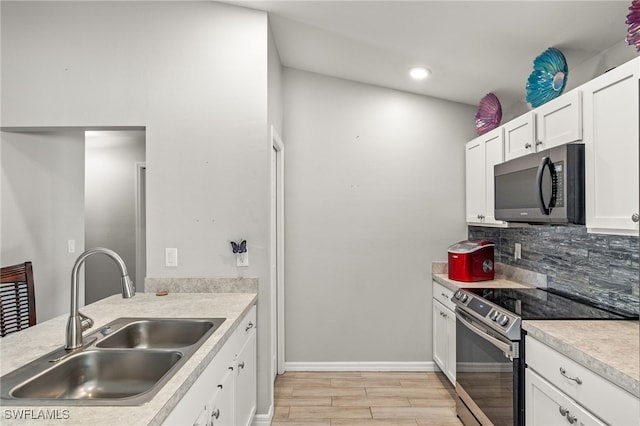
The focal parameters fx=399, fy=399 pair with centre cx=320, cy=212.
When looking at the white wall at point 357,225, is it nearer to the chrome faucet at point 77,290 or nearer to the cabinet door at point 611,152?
the cabinet door at point 611,152

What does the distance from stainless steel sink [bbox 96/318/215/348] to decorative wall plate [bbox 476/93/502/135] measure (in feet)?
8.23

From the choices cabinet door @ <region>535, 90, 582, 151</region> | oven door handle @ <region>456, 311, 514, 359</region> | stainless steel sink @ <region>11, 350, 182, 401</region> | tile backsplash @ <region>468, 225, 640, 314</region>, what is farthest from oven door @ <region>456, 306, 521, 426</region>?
stainless steel sink @ <region>11, 350, 182, 401</region>

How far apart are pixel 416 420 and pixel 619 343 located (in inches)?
60.5

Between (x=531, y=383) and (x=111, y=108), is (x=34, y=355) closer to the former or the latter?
(x=111, y=108)

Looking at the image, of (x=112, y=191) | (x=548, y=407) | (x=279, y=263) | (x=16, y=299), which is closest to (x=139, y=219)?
(x=112, y=191)

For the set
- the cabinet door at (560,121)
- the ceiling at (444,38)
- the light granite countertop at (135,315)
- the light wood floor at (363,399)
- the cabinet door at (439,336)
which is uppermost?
the ceiling at (444,38)

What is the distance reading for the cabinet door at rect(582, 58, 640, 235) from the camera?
1546mm

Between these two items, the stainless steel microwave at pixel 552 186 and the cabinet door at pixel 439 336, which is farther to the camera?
the cabinet door at pixel 439 336

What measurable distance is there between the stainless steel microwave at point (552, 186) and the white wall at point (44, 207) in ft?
9.63

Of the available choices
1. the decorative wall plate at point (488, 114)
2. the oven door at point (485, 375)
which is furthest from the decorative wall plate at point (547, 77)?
the oven door at point (485, 375)

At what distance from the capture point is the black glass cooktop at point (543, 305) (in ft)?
6.29

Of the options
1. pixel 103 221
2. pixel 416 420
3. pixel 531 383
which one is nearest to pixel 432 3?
pixel 531 383

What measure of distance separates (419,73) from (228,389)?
253cm

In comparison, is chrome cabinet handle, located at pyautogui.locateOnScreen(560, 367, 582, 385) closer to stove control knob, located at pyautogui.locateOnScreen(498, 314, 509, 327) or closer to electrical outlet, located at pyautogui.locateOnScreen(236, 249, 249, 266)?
stove control knob, located at pyautogui.locateOnScreen(498, 314, 509, 327)
